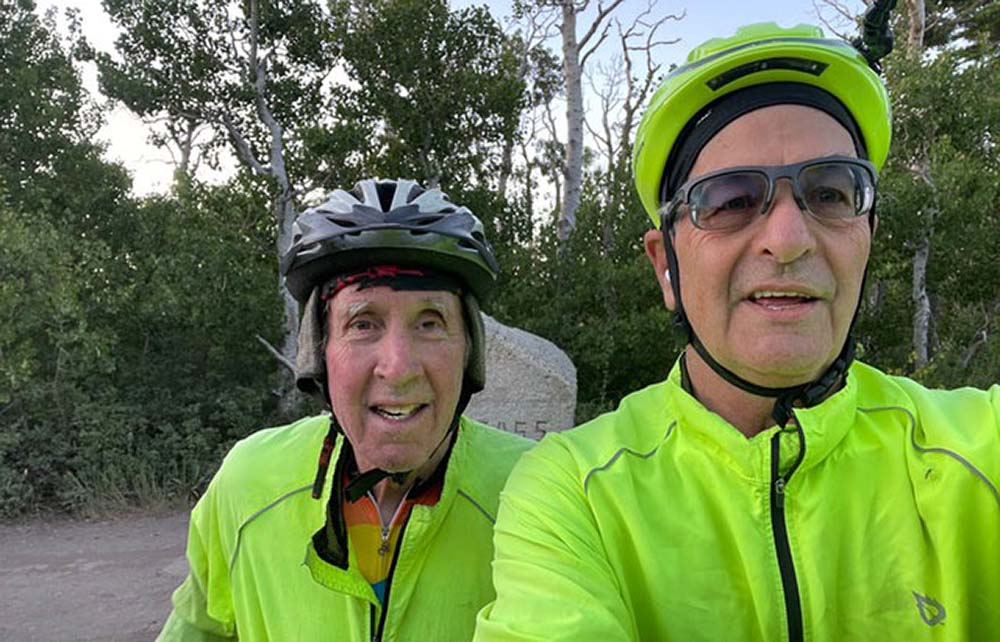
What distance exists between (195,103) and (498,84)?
5.03 meters

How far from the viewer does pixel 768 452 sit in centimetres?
140

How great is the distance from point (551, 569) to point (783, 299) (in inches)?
26.2

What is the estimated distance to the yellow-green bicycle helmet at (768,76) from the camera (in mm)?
1504

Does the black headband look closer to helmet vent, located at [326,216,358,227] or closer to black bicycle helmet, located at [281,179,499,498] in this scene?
black bicycle helmet, located at [281,179,499,498]

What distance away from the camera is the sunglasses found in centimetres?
142

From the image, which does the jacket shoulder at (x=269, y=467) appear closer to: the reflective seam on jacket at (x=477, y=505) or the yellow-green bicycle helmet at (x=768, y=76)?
the reflective seam on jacket at (x=477, y=505)

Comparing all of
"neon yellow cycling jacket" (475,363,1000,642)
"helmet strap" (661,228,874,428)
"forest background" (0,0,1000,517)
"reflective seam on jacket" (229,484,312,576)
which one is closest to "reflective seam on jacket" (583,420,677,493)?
"neon yellow cycling jacket" (475,363,1000,642)

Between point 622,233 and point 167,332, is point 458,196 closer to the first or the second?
point 622,233

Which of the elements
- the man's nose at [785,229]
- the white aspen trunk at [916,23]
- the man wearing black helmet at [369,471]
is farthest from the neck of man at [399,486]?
the white aspen trunk at [916,23]

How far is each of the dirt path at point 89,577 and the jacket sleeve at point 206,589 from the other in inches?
171

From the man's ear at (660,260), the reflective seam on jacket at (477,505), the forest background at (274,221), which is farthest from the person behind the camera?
the forest background at (274,221)

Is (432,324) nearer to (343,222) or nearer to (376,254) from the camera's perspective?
(376,254)

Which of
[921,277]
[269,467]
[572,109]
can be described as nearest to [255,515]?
[269,467]

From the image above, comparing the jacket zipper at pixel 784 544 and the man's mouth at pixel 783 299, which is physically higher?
the man's mouth at pixel 783 299
